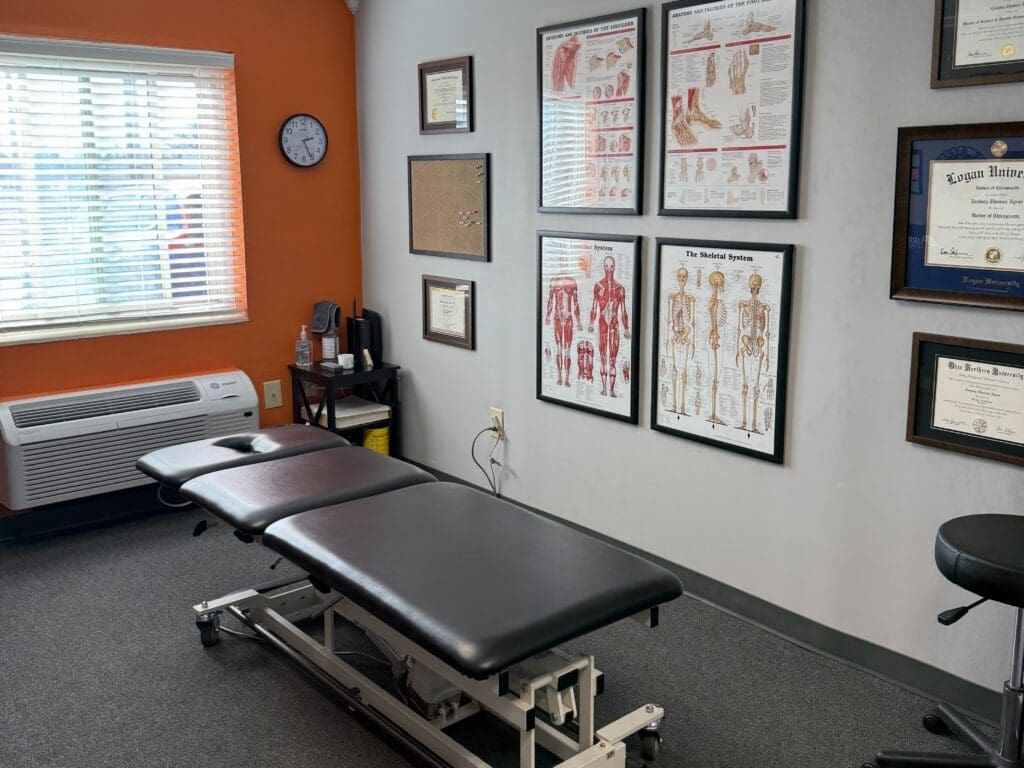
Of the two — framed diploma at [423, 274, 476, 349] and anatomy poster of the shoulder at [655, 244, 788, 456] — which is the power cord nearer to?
framed diploma at [423, 274, 476, 349]

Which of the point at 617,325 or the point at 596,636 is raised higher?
the point at 617,325

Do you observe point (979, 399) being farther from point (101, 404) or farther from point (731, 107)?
point (101, 404)

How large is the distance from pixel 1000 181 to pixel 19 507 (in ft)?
10.8

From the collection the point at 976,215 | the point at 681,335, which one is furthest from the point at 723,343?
the point at 976,215

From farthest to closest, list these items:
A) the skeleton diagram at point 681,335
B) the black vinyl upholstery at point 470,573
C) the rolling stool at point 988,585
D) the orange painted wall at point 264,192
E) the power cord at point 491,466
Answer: the power cord at point 491,466 → the orange painted wall at point 264,192 → the skeleton diagram at point 681,335 → the rolling stool at point 988,585 → the black vinyl upholstery at point 470,573

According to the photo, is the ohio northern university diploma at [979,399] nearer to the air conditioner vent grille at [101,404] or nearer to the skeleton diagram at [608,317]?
the skeleton diagram at [608,317]

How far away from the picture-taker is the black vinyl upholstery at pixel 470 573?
5.91 feet

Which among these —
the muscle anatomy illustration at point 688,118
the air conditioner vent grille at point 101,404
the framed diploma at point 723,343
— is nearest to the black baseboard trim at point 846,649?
the framed diploma at point 723,343

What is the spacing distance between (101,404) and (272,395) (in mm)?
759

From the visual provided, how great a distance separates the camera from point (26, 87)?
3.43 metres

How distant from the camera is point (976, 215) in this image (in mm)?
2281

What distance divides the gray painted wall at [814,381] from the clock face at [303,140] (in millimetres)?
586

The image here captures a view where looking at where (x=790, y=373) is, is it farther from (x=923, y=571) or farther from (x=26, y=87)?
(x=26, y=87)

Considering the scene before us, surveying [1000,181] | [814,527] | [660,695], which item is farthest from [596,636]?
[1000,181]
